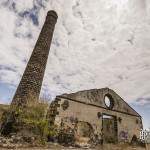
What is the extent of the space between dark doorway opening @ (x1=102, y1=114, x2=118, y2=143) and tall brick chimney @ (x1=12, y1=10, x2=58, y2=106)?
703cm

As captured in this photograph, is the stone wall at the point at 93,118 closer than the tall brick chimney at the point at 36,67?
Yes

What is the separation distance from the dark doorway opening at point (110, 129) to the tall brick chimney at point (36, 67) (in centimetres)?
703

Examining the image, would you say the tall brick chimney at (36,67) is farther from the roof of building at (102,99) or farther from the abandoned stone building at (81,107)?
the roof of building at (102,99)

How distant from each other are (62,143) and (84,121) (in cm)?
321

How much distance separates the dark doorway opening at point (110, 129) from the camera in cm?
1836

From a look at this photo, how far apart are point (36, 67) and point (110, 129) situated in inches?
354

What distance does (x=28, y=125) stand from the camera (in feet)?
43.7

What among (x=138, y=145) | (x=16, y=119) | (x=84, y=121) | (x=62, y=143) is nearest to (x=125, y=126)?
(x=138, y=145)

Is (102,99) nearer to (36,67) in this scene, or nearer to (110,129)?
(110,129)

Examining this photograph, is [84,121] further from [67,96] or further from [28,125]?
[28,125]

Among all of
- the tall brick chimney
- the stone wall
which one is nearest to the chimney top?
the tall brick chimney

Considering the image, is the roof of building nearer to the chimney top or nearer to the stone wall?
the stone wall

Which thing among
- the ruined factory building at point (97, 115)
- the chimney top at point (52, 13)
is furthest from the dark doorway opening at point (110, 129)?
the chimney top at point (52, 13)

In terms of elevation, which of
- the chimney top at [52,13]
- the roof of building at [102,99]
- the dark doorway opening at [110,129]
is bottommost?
the dark doorway opening at [110,129]
